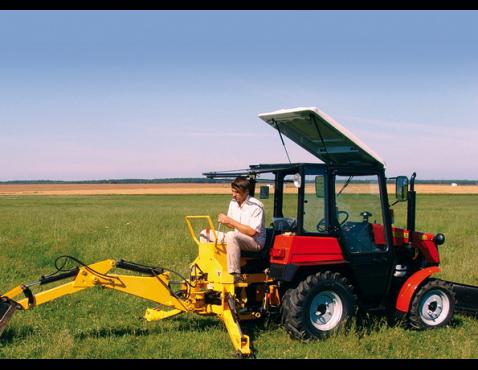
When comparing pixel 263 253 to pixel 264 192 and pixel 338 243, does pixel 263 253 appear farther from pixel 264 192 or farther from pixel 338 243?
pixel 264 192

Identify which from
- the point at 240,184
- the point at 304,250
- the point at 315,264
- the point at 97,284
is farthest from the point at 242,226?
the point at 97,284

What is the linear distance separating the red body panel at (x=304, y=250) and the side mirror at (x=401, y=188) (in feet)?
3.43

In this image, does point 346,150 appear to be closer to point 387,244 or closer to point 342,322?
point 387,244

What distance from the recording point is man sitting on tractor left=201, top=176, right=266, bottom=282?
22.7 feet

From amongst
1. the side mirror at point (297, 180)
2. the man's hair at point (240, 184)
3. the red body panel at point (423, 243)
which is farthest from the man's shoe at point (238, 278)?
the red body panel at point (423, 243)

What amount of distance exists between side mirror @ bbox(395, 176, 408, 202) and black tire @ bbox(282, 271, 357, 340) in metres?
1.29

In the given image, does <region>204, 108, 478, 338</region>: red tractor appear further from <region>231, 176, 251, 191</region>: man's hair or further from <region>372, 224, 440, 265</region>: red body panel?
<region>231, 176, 251, 191</region>: man's hair

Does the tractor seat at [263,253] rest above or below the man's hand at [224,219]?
below

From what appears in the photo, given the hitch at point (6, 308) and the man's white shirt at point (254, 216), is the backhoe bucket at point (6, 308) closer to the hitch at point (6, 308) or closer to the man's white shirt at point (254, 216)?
the hitch at point (6, 308)

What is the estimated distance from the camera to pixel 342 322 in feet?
23.0

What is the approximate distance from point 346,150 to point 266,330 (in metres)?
2.57

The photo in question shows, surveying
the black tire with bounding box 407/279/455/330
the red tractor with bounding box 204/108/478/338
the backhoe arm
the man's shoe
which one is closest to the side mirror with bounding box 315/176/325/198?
the red tractor with bounding box 204/108/478/338

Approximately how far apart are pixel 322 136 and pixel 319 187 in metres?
0.79

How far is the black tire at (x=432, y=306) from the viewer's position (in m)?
7.57
